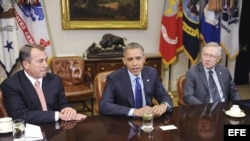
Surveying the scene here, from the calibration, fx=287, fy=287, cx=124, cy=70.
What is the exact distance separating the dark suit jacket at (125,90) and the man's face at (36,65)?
0.50 m

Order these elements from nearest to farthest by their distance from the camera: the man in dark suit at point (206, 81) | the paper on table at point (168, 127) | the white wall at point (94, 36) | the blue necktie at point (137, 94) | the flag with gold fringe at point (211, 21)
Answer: the paper on table at point (168, 127) → the blue necktie at point (137, 94) → the man in dark suit at point (206, 81) → the white wall at point (94, 36) → the flag with gold fringe at point (211, 21)

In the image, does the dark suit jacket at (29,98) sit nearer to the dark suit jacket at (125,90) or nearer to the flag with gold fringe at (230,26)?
Answer: the dark suit jacket at (125,90)

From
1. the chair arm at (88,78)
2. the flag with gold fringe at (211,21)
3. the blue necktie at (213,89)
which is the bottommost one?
the chair arm at (88,78)

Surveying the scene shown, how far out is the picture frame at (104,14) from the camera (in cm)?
468

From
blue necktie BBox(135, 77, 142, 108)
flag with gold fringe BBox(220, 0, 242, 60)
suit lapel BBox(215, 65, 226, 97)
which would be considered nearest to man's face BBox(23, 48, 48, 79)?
blue necktie BBox(135, 77, 142, 108)

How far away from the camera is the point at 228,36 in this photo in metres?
5.28

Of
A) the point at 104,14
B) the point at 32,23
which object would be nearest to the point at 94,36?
the point at 104,14

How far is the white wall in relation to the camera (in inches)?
183

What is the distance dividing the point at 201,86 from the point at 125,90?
2.68ft

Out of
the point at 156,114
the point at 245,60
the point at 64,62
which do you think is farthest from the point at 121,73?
the point at 245,60

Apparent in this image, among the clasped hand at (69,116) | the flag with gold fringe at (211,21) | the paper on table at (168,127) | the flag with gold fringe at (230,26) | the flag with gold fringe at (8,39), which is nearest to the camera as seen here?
the paper on table at (168,127)

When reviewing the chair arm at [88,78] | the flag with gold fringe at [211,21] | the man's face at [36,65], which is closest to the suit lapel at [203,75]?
the man's face at [36,65]

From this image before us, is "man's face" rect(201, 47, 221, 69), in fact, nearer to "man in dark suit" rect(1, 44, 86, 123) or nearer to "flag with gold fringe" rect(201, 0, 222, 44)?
"man in dark suit" rect(1, 44, 86, 123)

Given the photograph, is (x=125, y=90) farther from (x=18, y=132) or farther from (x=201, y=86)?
(x=18, y=132)
